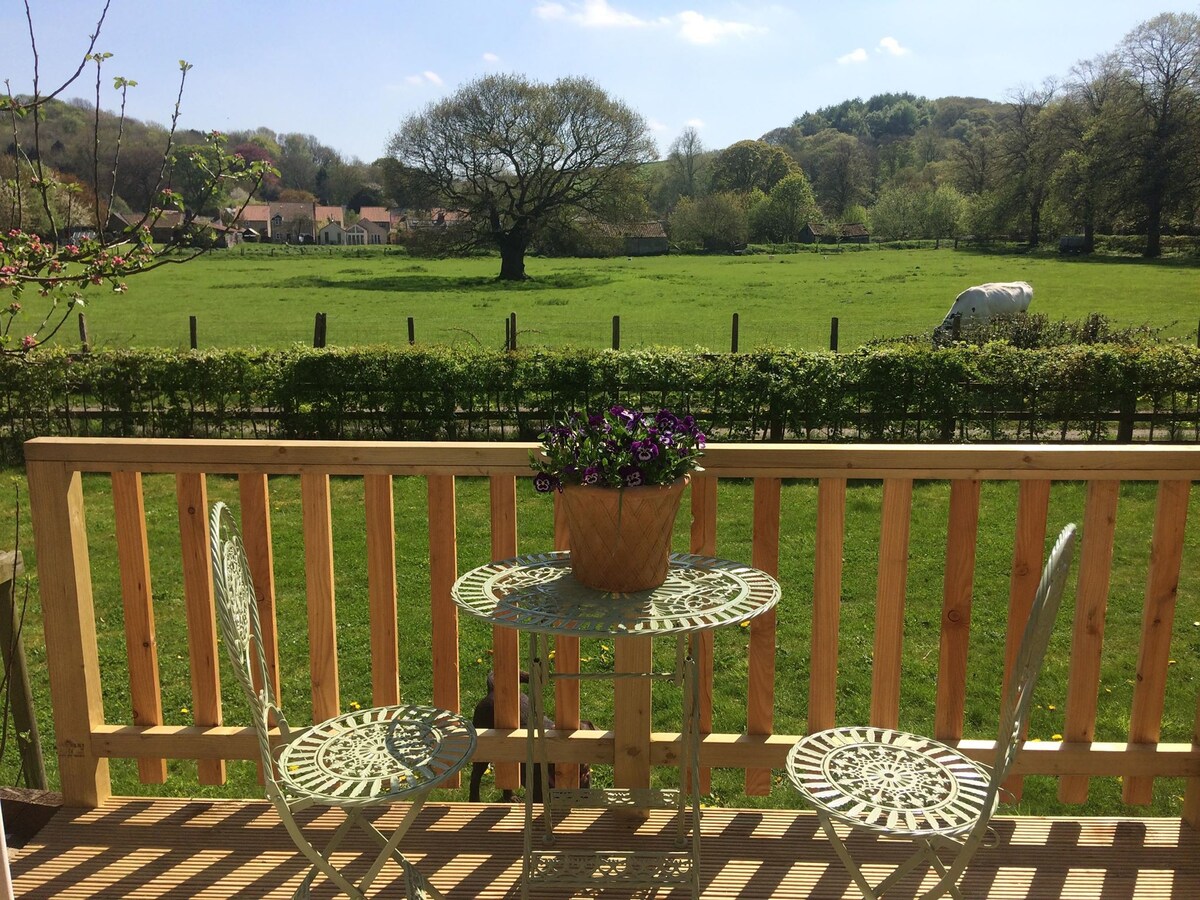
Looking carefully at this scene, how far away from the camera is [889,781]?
5.99 feet

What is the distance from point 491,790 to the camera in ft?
11.1

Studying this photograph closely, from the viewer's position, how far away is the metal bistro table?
177 cm

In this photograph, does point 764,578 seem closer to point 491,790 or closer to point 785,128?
point 491,790

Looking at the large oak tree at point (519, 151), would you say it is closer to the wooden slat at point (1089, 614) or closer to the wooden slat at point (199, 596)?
the wooden slat at point (199, 596)

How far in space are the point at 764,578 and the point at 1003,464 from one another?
0.69 metres

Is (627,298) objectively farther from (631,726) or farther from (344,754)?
(344,754)

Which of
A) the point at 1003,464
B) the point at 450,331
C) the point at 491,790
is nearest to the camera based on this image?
the point at 1003,464

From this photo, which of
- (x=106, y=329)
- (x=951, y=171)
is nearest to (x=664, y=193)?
(x=951, y=171)

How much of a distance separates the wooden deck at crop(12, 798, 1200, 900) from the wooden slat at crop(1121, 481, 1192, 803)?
29 cm

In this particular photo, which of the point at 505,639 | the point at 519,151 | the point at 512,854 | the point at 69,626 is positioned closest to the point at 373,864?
the point at 512,854

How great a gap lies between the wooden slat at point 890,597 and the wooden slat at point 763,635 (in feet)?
0.87

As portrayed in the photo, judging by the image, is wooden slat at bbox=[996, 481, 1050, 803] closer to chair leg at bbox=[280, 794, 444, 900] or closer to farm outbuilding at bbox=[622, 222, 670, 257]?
chair leg at bbox=[280, 794, 444, 900]

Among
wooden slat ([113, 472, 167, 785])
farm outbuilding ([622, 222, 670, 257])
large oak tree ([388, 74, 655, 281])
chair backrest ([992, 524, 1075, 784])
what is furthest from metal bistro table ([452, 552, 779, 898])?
farm outbuilding ([622, 222, 670, 257])

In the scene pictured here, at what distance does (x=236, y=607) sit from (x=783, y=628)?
3.77 meters
